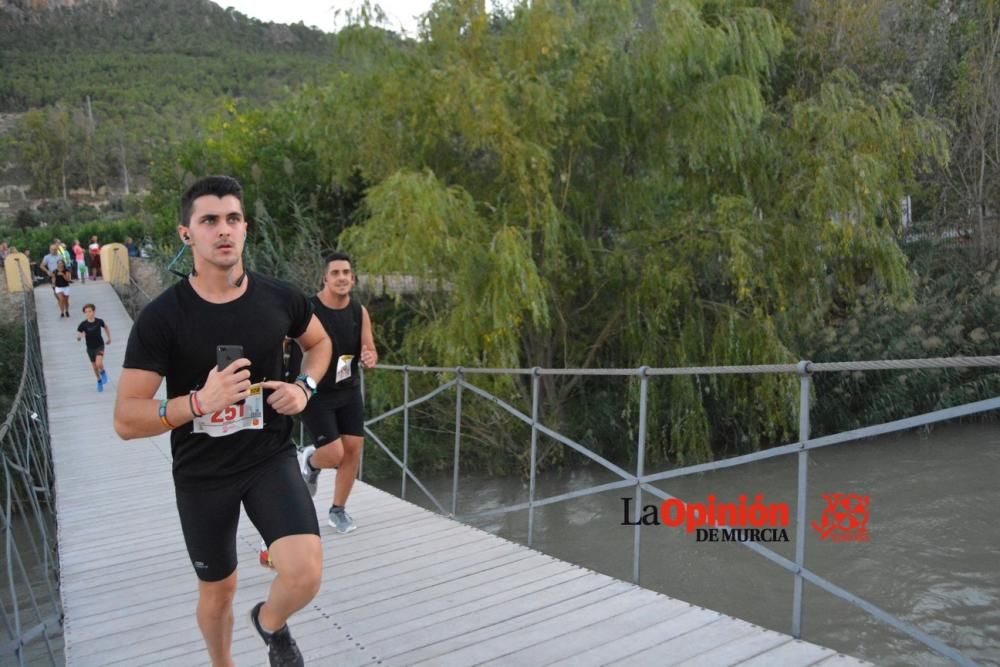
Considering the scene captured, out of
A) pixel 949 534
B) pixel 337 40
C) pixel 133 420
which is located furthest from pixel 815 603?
pixel 337 40

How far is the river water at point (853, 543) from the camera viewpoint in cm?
802

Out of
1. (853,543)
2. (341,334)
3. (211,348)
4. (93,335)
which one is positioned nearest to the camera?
(211,348)

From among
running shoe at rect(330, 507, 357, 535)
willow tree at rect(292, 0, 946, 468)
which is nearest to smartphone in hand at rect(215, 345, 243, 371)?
running shoe at rect(330, 507, 357, 535)

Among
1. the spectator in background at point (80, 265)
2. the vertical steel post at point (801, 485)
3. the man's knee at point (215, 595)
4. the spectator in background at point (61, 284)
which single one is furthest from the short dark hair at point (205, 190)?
the spectator in background at point (80, 265)

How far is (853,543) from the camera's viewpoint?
31.6ft

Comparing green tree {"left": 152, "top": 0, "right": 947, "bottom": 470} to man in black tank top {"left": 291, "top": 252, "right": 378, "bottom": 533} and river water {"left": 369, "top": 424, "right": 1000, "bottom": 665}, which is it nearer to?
river water {"left": 369, "top": 424, "right": 1000, "bottom": 665}

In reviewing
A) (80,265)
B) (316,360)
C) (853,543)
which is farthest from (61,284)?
(316,360)

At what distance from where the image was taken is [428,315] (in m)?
11.1

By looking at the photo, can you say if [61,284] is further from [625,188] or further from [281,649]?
[281,649]

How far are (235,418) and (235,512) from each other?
0.31m

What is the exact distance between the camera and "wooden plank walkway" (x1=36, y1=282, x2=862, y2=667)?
3.14 meters

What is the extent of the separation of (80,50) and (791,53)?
102 m

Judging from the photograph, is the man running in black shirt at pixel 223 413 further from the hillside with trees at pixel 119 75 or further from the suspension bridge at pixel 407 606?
the hillside with trees at pixel 119 75

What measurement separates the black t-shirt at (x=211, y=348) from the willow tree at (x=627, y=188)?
6.69 metres
